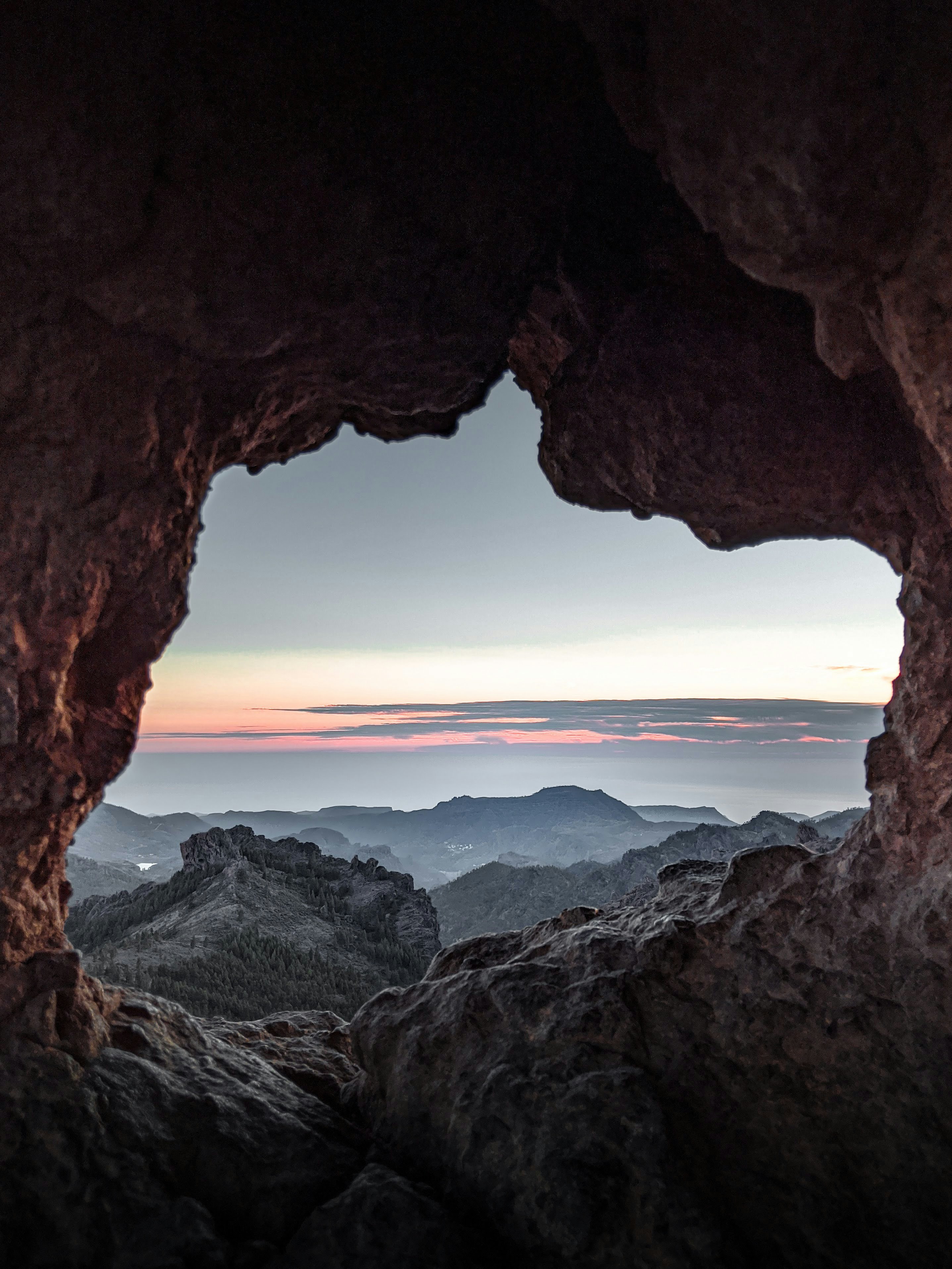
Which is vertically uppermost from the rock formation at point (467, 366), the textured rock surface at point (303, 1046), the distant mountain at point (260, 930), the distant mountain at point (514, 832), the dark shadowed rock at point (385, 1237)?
the rock formation at point (467, 366)

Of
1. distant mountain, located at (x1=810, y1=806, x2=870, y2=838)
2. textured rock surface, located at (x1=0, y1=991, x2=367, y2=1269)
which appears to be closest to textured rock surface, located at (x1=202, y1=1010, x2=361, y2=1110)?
textured rock surface, located at (x1=0, y1=991, x2=367, y2=1269)

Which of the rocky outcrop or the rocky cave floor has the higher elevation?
the rocky cave floor

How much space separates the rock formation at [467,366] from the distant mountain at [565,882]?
36671 mm

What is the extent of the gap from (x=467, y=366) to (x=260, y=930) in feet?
68.2

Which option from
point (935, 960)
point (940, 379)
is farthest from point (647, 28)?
point (935, 960)

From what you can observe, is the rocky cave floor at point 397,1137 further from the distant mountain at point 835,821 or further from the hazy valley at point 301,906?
the distant mountain at point 835,821

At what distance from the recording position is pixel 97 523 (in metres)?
5.64

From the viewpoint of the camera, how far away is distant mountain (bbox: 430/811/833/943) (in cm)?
4325

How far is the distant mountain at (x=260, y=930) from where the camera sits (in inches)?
696

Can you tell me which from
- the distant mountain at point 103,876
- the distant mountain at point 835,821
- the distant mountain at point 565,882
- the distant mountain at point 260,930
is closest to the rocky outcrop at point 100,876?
the distant mountain at point 103,876

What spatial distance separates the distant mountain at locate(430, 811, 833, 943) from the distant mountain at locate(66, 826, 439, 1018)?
12862 mm

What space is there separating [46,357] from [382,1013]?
21.6ft

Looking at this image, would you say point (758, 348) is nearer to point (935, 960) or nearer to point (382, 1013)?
point (935, 960)

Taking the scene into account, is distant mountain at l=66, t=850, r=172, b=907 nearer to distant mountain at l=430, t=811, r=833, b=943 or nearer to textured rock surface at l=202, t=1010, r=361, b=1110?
distant mountain at l=430, t=811, r=833, b=943
